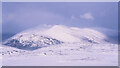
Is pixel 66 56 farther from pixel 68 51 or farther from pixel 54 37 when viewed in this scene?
pixel 54 37

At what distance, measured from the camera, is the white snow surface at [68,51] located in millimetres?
6668

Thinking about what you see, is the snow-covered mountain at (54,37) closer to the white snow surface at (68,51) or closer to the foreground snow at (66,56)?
the white snow surface at (68,51)

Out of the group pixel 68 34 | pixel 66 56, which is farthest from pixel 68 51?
pixel 68 34

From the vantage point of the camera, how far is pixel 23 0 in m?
6.71

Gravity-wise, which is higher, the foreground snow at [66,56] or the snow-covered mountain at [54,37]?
the snow-covered mountain at [54,37]

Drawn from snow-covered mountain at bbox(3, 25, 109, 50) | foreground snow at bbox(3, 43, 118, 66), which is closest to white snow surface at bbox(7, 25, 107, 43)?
snow-covered mountain at bbox(3, 25, 109, 50)

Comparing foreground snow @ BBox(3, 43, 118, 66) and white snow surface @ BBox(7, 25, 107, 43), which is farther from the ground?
white snow surface @ BBox(7, 25, 107, 43)

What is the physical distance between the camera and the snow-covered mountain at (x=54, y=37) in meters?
6.81

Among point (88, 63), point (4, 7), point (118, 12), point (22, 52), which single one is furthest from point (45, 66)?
point (118, 12)

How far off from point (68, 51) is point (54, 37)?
67 cm

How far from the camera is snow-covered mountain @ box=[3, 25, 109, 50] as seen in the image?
22.3 ft

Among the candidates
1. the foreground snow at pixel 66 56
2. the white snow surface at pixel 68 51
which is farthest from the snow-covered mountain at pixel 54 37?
the foreground snow at pixel 66 56

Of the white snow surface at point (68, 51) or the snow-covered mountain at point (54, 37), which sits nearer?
the white snow surface at point (68, 51)

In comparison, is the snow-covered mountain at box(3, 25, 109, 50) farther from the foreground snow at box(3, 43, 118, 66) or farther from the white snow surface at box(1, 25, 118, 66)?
the foreground snow at box(3, 43, 118, 66)
